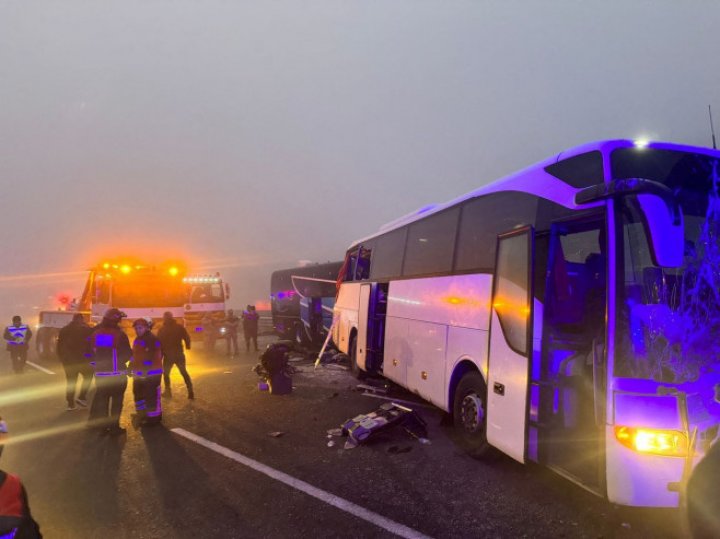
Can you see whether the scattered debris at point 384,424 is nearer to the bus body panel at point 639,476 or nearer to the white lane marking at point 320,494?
the white lane marking at point 320,494

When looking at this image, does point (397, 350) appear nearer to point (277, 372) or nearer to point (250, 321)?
point (277, 372)

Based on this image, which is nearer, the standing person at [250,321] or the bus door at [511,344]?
the bus door at [511,344]

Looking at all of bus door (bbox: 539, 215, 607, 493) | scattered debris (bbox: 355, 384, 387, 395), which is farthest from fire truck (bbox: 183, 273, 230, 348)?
bus door (bbox: 539, 215, 607, 493)

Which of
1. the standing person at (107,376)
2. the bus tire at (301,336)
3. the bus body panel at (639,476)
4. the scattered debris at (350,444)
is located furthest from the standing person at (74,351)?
the bus tire at (301,336)

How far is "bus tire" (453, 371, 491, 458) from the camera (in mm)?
5299

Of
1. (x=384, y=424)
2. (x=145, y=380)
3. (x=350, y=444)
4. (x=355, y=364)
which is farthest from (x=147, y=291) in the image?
(x=384, y=424)

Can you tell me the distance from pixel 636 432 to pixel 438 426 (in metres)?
3.75

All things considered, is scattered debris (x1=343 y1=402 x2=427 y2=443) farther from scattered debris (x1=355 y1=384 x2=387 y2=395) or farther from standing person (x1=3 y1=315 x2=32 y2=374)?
standing person (x1=3 y1=315 x2=32 y2=374)

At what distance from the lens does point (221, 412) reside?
307 inches

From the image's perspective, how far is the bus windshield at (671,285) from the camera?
3.41 metres

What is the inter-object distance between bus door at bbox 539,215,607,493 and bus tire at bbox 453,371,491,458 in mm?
1026

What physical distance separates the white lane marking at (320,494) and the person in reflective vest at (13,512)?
2.79 m

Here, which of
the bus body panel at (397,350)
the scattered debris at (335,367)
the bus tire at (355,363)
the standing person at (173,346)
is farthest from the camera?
the scattered debris at (335,367)

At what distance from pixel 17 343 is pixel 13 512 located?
14083 millimetres
